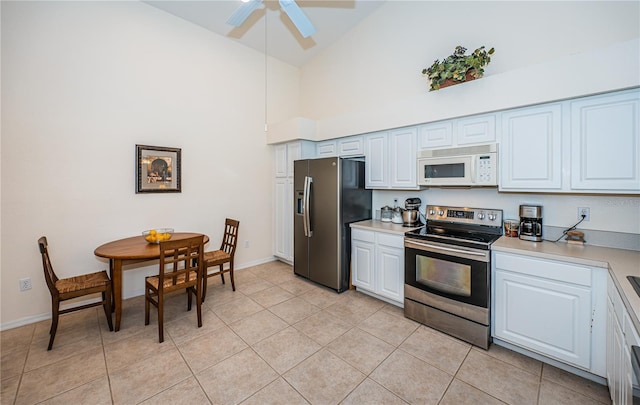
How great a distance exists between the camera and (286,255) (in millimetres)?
4434

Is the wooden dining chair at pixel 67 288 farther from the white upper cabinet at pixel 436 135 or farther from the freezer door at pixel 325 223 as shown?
the white upper cabinet at pixel 436 135

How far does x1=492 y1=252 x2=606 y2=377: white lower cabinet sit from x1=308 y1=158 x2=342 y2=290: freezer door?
1.70m

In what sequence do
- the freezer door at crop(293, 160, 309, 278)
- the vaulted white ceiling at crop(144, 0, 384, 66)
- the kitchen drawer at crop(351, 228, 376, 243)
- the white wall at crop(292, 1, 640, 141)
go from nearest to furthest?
the white wall at crop(292, 1, 640, 141), the kitchen drawer at crop(351, 228, 376, 243), the vaulted white ceiling at crop(144, 0, 384, 66), the freezer door at crop(293, 160, 309, 278)

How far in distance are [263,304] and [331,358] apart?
121 centimetres

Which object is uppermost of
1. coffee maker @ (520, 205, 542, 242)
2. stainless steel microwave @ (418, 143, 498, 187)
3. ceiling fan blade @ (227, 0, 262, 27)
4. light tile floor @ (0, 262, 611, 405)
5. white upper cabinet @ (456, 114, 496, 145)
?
ceiling fan blade @ (227, 0, 262, 27)

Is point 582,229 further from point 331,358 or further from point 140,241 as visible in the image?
point 140,241

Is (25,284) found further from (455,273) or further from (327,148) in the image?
(455,273)

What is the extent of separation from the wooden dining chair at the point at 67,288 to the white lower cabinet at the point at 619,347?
362 cm

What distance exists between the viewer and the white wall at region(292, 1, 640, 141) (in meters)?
1.99

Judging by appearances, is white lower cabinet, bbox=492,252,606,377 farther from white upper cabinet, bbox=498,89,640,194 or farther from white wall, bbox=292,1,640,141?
white wall, bbox=292,1,640,141

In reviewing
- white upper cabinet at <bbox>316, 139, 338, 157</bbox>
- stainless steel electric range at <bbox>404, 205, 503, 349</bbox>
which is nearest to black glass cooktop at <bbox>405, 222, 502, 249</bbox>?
stainless steel electric range at <bbox>404, 205, 503, 349</bbox>

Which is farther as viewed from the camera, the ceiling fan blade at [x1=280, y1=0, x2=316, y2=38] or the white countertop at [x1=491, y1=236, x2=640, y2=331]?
the ceiling fan blade at [x1=280, y1=0, x2=316, y2=38]

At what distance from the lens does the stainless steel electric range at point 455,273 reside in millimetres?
2193

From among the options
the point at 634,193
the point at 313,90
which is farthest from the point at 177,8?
the point at 634,193
